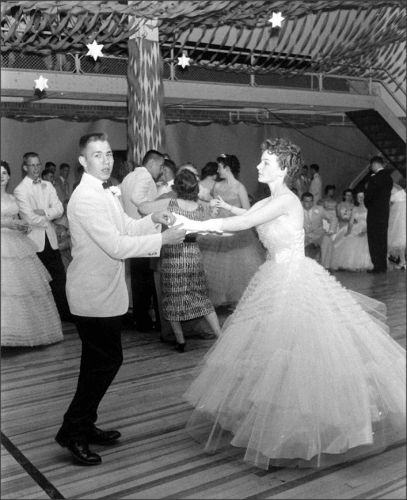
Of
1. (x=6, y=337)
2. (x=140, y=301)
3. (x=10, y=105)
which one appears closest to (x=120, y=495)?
(x=6, y=337)

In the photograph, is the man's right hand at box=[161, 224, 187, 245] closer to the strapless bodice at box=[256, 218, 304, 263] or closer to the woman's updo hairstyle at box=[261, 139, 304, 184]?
the strapless bodice at box=[256, 218, 304, 263]

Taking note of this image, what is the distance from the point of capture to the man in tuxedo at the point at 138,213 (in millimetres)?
4785


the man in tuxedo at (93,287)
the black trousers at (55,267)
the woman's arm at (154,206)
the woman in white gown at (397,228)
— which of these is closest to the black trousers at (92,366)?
the man in tuxedo at (93,287)

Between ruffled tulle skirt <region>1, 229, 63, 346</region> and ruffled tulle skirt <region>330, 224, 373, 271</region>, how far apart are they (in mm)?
4517

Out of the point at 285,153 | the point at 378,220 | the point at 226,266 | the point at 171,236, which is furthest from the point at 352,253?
the point at 171,236

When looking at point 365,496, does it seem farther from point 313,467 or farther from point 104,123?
point 104,123

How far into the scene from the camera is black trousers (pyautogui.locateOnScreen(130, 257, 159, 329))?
4918mm

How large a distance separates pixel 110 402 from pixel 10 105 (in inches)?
249

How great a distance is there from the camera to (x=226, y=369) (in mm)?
2746

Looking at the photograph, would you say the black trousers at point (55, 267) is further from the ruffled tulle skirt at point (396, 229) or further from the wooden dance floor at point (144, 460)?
the ruffled tulle skirt at point (396, 229)

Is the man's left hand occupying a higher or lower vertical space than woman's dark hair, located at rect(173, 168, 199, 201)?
lower

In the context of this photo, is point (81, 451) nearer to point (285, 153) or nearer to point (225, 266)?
point (285, 153)

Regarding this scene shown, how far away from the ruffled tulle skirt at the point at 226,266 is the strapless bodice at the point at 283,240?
255cm

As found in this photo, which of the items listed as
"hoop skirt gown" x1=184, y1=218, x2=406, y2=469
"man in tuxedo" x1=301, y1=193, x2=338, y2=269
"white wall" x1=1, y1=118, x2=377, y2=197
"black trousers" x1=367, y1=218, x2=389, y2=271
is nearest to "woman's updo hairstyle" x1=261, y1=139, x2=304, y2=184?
"hoop skirt gown" x1=184, y1=218, x2=406, y2=469
